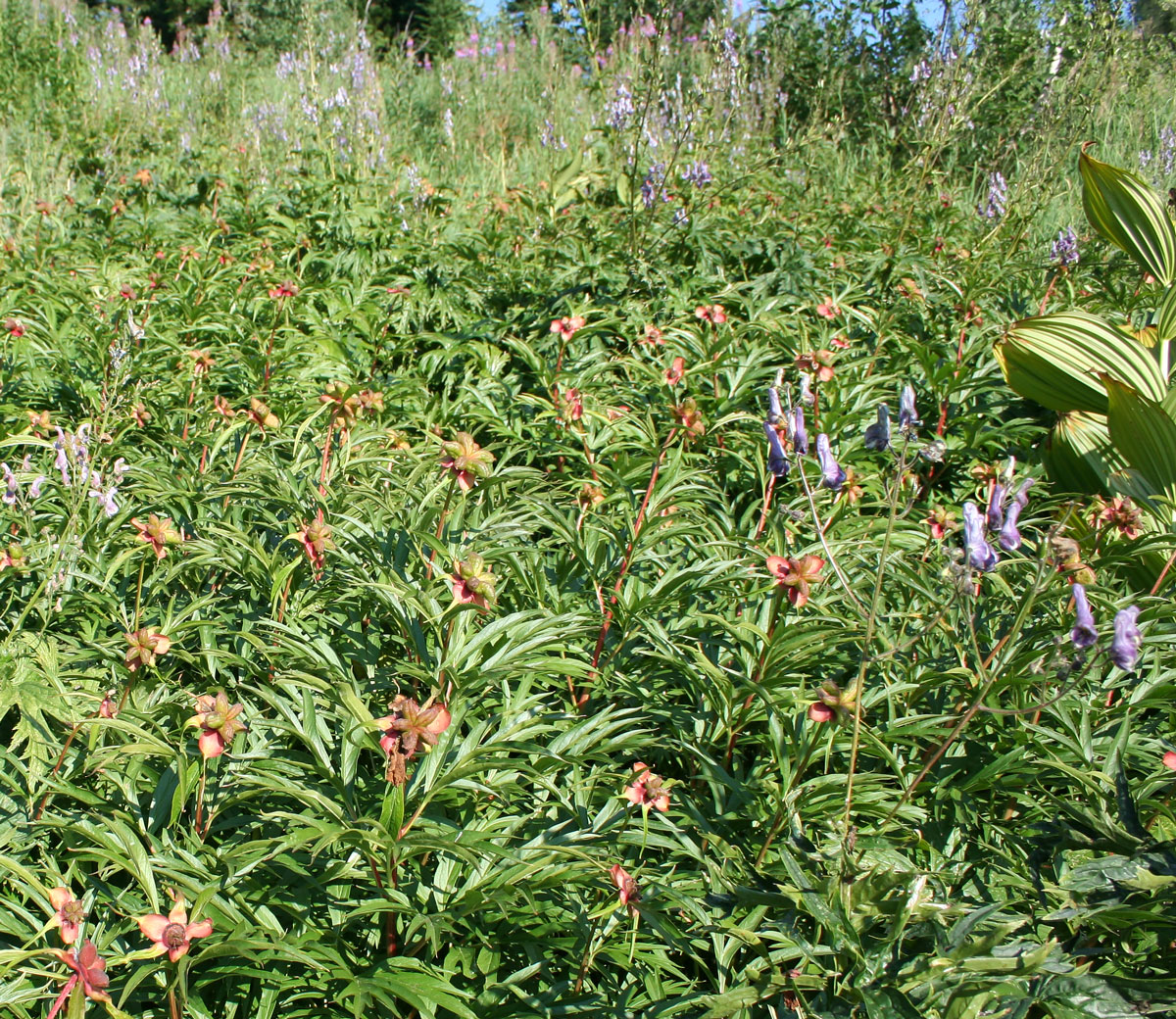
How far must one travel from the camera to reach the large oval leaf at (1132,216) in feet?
12.0

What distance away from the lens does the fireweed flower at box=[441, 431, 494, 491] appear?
191 centimetres

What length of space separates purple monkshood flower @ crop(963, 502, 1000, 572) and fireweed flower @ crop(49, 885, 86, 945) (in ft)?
4.62

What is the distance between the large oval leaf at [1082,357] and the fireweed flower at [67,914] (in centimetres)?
330

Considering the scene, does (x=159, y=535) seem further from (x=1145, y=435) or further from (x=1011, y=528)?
(x=1145, y=435)

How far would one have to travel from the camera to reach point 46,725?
1.80 m

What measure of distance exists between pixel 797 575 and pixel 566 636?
651 mm

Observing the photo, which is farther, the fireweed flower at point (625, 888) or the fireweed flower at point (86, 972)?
the fireweed flower at point (625, 888)

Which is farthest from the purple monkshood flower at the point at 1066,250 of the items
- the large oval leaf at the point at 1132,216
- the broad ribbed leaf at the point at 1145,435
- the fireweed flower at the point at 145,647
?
A: the fireweed flower at the point at 145,647

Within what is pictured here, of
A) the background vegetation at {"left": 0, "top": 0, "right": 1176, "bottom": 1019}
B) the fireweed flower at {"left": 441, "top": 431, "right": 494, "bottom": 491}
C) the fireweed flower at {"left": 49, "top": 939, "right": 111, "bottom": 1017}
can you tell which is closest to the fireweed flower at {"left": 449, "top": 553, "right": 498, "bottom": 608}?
the background vegetation at {"left": 0, "top": 0, "right": 1176, "bottom": 1019}

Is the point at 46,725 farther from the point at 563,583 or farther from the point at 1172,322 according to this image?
the point at 1172,322

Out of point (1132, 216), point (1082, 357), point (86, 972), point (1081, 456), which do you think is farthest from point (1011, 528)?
point (1132, 216)

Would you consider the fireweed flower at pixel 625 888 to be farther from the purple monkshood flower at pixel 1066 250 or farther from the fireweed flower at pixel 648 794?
the purple monkshood flower at pixel 1066 250

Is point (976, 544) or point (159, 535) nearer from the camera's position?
point (976, 544)

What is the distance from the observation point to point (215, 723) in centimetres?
150
